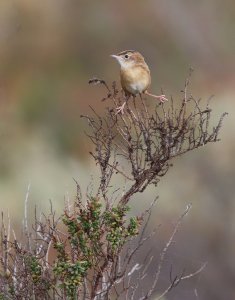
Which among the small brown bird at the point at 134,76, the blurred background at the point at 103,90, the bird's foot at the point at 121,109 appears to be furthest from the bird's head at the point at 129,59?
the blurred background at the point at 103,90

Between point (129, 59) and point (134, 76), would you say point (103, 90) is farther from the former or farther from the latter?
point (134, 76)

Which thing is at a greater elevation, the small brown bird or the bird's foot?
the small brown bird

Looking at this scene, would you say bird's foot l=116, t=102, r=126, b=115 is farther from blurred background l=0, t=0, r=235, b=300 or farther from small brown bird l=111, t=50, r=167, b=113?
blurred background l=0, t=0, r=235, b=300

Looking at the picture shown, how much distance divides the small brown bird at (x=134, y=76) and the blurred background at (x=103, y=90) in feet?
25.8

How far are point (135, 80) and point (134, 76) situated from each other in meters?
0.05

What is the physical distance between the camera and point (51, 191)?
16.7m

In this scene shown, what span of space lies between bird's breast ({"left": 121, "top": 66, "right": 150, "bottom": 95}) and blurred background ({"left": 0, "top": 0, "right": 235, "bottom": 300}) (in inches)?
317

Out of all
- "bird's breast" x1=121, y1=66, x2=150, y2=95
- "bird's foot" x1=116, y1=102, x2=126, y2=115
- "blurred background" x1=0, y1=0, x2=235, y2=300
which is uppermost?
"blurred background" x1=0, y1=0, x2=235, y2=300

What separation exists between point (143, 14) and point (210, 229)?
5.47 m

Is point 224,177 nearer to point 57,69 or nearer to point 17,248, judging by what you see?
point 57,69

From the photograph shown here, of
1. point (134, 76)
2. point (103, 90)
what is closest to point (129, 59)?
point (134, 76)

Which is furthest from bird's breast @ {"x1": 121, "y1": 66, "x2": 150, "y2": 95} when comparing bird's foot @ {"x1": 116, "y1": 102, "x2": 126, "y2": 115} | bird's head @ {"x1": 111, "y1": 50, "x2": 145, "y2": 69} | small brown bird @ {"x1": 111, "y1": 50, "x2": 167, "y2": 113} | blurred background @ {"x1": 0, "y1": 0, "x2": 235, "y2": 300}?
blurred background @ {"x1": 0, "y1": 0, "x2": 235, "y2": 300}

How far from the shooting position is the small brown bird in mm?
6895

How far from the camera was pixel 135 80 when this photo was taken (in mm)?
6941
